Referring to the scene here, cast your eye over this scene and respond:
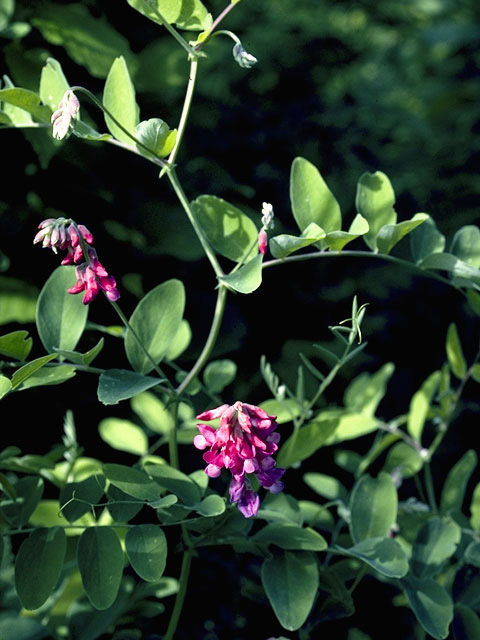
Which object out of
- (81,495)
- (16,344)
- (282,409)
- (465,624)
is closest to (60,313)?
(16,344)

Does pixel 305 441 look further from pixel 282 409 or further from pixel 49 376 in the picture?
pixel 49 376

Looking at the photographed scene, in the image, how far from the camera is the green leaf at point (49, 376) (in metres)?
0.69

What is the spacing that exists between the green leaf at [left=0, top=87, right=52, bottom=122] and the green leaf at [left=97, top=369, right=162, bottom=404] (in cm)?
24

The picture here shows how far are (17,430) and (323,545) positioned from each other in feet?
1.63

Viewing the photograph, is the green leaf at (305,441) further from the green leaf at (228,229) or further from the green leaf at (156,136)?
the green leaf at (156,136)

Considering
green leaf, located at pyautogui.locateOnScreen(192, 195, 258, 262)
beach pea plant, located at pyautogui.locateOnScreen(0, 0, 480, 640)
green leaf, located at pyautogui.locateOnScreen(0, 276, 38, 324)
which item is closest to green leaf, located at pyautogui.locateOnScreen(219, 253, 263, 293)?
beach pea plant, located at pyautogui.locateOnScreen(0, 0, 480, 640)

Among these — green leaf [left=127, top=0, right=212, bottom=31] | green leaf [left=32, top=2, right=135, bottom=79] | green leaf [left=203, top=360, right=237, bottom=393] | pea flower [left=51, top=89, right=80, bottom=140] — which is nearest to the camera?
pea flower [left=51, top=89, right=80, bottom=140]

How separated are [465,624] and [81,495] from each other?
0.40m

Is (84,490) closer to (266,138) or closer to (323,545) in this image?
(323,545)

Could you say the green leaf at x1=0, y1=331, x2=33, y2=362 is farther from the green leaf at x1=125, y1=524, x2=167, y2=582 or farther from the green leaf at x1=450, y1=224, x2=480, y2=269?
the green leaf at x1=450, y1=224, x2=480, y2=269

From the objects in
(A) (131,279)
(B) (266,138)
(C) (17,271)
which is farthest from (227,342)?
(B) (266,138)

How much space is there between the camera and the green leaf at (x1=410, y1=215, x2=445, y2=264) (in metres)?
0.82

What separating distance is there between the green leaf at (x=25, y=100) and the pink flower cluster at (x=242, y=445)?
31 cm

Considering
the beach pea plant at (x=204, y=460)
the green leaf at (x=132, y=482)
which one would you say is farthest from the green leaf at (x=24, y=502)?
the green leaf at (x=132, y=482)
